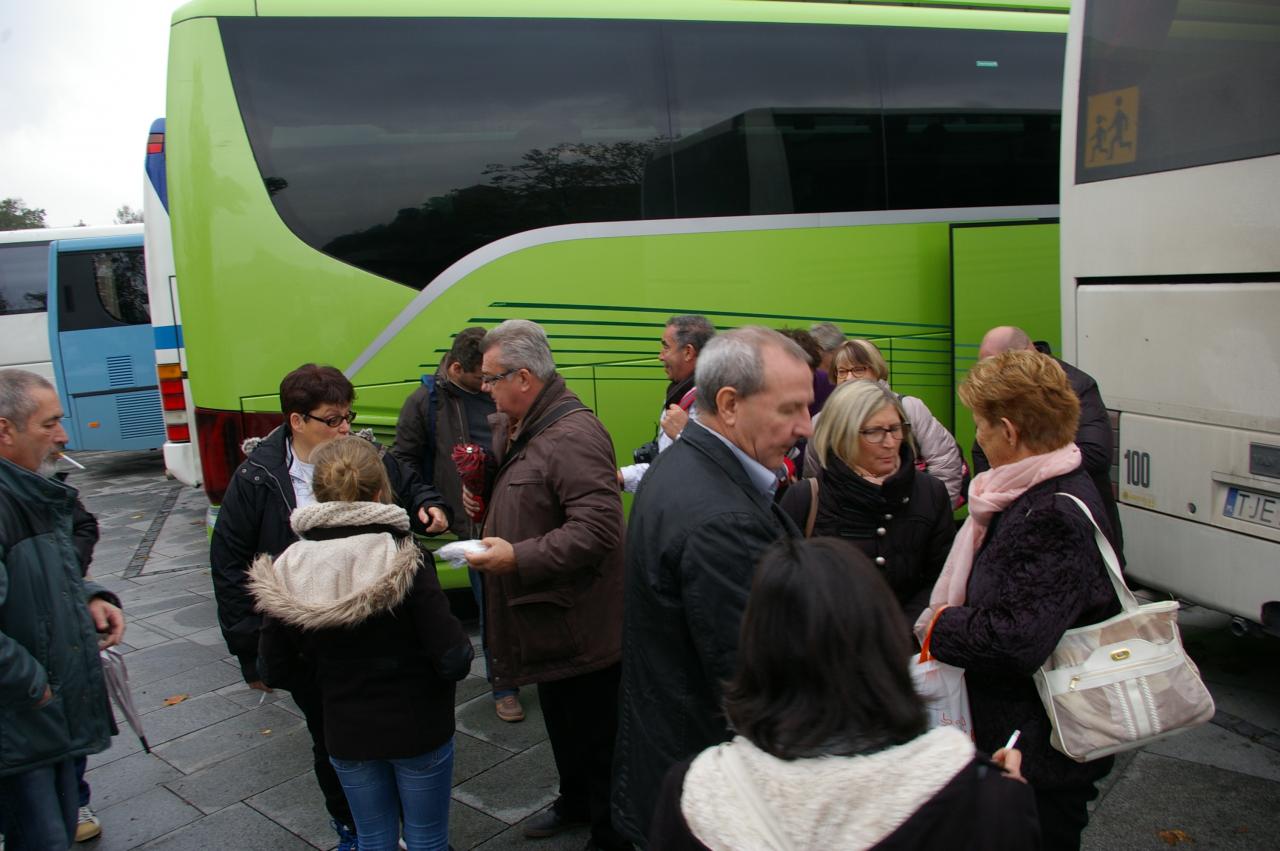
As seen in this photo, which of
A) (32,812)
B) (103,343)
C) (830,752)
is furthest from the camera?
(103,343)

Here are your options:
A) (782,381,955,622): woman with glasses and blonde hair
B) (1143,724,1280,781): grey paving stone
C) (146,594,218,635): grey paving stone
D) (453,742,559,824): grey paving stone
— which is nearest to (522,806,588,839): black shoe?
(453,742,559,824): grey paving stone

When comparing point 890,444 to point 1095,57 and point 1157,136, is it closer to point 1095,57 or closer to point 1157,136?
point 1157,136

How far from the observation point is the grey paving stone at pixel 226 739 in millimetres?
4555

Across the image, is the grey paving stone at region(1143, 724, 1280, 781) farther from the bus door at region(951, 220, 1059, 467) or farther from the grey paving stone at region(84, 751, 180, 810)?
the grey paving stone at region(84, 751, 180, 810)

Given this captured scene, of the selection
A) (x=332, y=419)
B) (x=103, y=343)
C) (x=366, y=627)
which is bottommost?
(x=366, y=627)

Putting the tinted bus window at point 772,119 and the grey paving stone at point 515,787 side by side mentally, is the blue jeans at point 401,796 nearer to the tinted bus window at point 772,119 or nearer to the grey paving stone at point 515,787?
the grey paving stone at point 515,787

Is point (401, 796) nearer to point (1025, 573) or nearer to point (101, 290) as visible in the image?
A: point (1025, 573)

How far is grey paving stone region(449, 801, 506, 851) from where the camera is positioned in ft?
12.2

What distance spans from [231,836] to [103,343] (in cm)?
1171

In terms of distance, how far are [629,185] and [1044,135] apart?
341cm

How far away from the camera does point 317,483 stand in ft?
9.21

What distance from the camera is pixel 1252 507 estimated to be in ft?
12.9

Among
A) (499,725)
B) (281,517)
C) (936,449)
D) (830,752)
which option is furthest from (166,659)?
(830,752)

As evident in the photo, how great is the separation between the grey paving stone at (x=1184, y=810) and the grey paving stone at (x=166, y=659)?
4.97 metres
